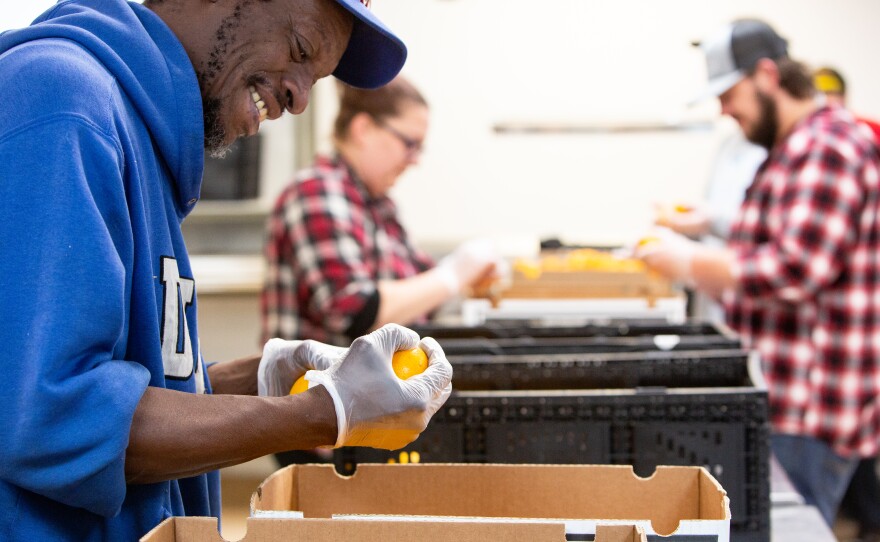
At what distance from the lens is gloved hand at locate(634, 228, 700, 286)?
10.4 ft

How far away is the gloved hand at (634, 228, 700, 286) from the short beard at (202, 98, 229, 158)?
2223 millimetres

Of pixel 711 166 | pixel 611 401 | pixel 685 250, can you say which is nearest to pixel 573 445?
pixel 611 401

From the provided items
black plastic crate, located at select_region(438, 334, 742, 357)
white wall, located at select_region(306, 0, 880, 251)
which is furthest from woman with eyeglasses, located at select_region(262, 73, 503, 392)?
white wall, located at select_region(306, 0, 880, 251)

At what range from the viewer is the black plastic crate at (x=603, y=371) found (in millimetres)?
1751

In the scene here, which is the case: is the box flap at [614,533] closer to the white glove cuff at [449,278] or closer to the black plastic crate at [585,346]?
the black plastic crate at [585,346]

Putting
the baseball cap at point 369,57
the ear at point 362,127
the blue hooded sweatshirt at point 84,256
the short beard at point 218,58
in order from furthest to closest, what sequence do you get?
the ear at point 362,127
the baseball cap at point 369,57
the short beard at point 218,58
the blue hooded sweatshirt at point 84,256

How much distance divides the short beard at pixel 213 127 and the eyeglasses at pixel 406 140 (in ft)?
5.53

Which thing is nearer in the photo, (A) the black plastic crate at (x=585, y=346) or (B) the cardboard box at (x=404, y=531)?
(B) the cardboard box at (x=404, y=531)

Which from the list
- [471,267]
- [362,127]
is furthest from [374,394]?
[471,267]

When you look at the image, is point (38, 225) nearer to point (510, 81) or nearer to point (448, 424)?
point (448, 424)

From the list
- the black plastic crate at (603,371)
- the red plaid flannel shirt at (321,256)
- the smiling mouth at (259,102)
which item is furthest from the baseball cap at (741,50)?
the smiling mouth at (259,102)

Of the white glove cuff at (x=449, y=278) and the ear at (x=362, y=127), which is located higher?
the ear at (x=362, y=127)

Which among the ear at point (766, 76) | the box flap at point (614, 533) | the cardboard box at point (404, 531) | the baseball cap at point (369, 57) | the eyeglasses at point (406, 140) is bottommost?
the box flap at point (614, 533)

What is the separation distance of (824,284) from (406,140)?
138 centimetres
